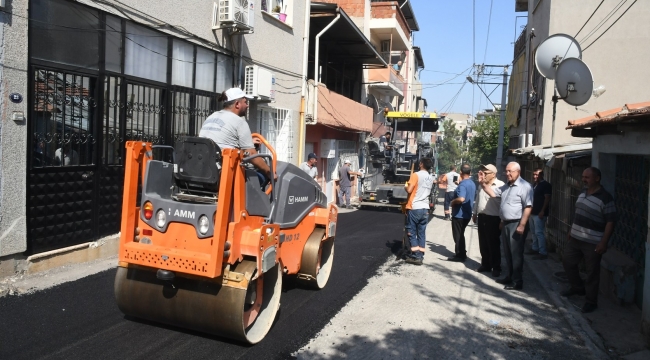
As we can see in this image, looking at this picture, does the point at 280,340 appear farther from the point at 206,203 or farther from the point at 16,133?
the point at 16,133

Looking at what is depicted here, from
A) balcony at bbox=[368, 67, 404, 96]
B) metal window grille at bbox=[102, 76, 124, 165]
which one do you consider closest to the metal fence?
metal window grille at bbox=[102, 76, 124, 165]

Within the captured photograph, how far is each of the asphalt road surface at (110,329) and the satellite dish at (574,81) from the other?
5.04m

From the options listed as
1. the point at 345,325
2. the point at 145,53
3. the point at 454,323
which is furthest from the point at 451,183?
the point at 345,325

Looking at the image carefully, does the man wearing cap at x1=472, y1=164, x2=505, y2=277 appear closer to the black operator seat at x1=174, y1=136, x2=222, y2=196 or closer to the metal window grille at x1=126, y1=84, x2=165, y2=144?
the black operator seat at x1=174, y1=136, x2=222, y2=196

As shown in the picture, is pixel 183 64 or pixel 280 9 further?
pixel 280 9

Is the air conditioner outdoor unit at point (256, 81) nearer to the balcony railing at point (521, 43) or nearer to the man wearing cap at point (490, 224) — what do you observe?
the man wearing cap at point (490, 224)

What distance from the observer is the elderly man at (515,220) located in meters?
7.27

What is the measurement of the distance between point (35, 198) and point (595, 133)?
7613 millimetres

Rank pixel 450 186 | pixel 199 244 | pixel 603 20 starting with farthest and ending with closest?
pixel 450 186 < pixel 603 20 < pixel 199 244

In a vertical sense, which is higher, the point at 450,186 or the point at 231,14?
the point at 231,14

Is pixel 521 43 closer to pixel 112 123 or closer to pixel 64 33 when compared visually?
pixel 112 123

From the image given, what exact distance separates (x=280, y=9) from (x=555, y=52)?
6805mm

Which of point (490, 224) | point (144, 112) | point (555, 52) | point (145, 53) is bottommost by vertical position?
point (490, 224)

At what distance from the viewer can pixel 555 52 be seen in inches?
390
